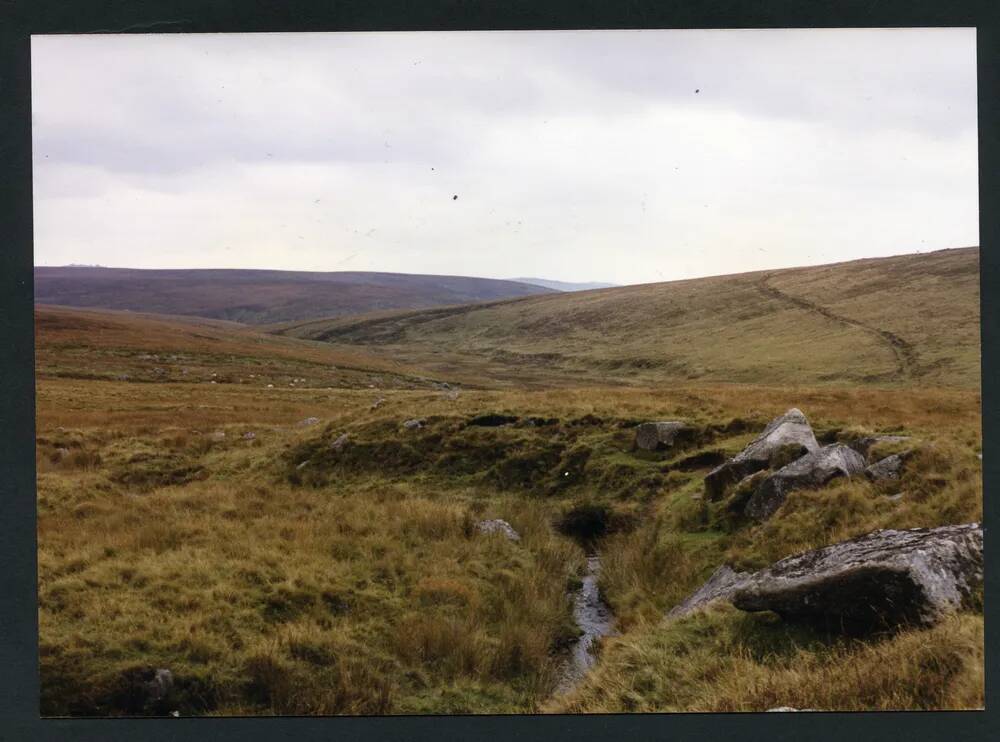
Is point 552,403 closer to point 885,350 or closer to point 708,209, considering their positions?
point 708,209

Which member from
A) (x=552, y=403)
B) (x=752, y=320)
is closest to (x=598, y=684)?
(x=552, y=403)

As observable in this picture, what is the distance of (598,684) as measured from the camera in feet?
24.0

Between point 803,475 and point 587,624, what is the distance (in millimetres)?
3973

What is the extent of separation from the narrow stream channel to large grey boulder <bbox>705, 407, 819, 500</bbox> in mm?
2497

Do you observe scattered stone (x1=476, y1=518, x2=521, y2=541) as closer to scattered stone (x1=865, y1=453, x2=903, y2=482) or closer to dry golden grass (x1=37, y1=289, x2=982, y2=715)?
dry golden grass (x1=37, y1=289, x2=982, y2=715)

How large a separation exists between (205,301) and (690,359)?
6453 inches

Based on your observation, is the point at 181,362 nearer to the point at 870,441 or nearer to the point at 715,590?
the point at 870,441

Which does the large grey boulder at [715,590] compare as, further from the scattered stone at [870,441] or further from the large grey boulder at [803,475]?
the scattered stone at [870,441]

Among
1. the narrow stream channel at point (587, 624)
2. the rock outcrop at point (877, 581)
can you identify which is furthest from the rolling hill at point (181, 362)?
the rock outcrop at point (877, 581)

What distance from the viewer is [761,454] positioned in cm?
1151

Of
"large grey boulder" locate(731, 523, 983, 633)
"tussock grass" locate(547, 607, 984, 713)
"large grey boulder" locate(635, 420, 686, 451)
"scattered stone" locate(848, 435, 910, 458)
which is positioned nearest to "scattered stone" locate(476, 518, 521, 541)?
"large grey boulder" locate(635, 420, 686, 451)

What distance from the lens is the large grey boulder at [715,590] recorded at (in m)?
8.22

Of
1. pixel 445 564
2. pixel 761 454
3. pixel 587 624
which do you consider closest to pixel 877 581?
pixel 587 624

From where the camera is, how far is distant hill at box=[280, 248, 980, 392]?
47.3 meters
